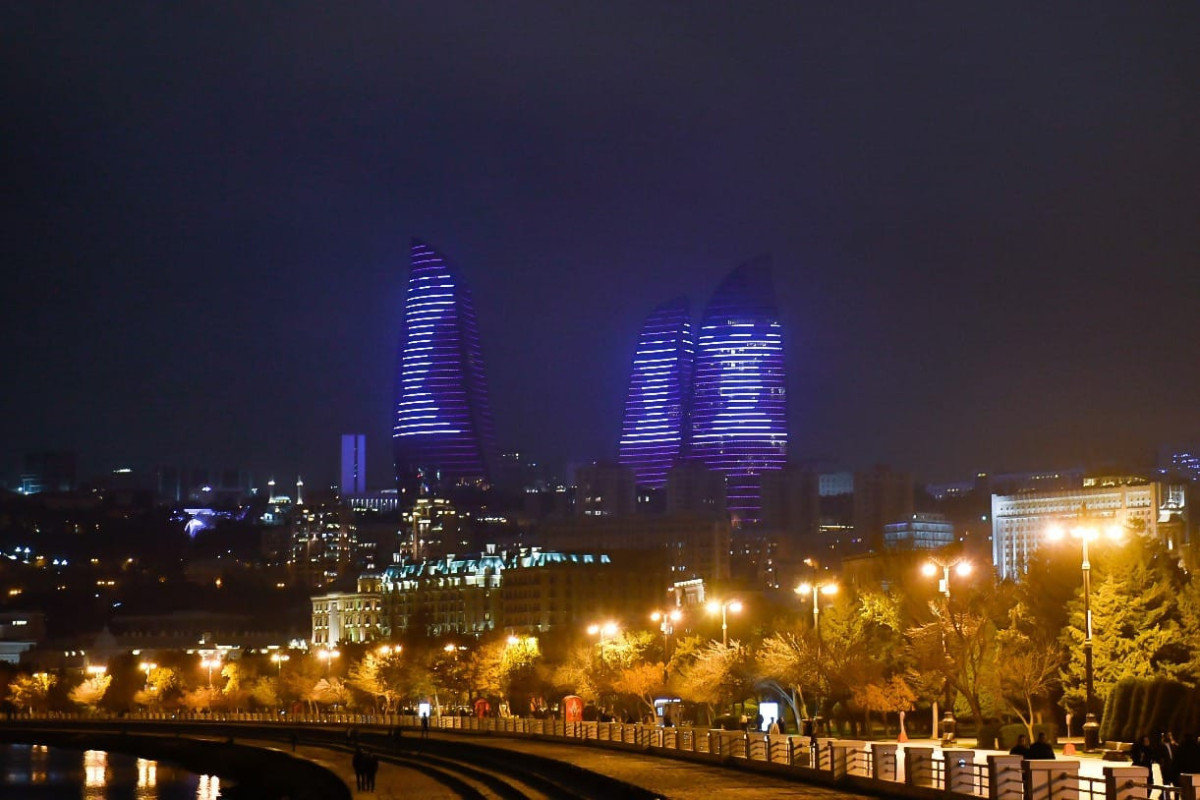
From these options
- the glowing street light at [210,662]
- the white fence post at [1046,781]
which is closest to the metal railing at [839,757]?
the white fence post at [1046,781]

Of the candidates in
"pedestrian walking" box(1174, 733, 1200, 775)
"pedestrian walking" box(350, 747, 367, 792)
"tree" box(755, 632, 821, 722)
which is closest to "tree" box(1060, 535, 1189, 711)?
"tree" box(755, 632, 821, 722)

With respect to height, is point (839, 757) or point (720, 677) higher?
point (720, 677)

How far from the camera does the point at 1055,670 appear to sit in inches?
2378

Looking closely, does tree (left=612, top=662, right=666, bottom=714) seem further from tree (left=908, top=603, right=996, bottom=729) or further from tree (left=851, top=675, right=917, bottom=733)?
tree (left=908, top=603, right=996, bottom=729)

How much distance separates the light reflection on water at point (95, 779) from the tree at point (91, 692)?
5667cm

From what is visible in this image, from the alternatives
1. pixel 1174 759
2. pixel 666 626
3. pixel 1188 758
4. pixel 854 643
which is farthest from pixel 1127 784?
pixel 666 626

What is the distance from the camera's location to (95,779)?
87.2 m

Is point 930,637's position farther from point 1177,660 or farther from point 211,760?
point 211,760

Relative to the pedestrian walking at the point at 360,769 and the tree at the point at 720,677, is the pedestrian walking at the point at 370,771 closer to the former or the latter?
the pedestrian walking at the point at 360,769

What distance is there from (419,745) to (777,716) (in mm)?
16160

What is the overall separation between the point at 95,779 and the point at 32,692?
90.7m

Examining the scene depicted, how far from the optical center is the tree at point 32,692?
563 feet

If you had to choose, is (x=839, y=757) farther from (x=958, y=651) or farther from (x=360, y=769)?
(x=360, y=769)

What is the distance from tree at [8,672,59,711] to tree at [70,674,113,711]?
14.9 ft
